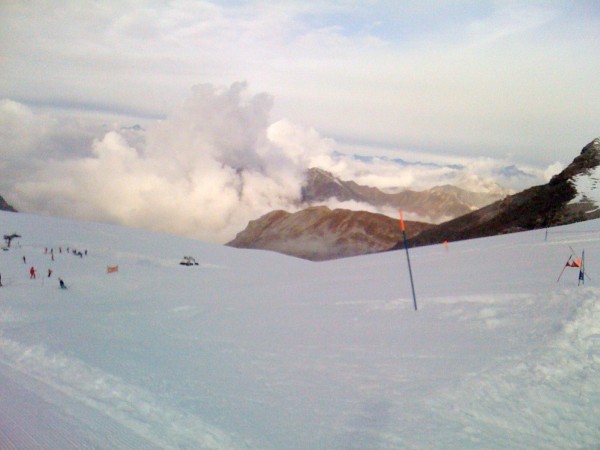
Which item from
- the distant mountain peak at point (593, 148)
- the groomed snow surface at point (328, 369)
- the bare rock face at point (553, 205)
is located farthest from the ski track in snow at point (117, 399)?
the distant mountain peak at point (593, 148)

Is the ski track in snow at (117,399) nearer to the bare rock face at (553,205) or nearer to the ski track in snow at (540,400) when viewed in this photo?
the ski track in snow at (540,400)

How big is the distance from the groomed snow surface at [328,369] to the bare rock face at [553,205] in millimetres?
72552

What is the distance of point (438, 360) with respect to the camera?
916 cm

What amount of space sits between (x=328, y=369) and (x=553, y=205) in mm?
107487

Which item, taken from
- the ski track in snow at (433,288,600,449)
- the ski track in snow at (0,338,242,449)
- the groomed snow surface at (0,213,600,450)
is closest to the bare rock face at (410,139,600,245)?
the groomed snow surface at (0,213,600,450)

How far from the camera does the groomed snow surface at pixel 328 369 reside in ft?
22.2

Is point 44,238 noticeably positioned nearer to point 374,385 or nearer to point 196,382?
point 196,382

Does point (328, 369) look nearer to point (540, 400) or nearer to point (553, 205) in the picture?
point (540, 400)

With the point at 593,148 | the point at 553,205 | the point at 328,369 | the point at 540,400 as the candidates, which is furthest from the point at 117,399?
the point at 593,148

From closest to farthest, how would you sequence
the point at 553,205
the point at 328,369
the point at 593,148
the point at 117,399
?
1. the point at 117,399
2. the point at 328,369
3. the point at 553,205
4. the point at 593,148

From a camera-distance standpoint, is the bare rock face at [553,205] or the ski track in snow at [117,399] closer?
the ski track in snow at [117,399]

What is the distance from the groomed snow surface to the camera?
6766 millimetres

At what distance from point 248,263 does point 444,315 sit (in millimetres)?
39906

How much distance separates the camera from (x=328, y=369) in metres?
9.53
